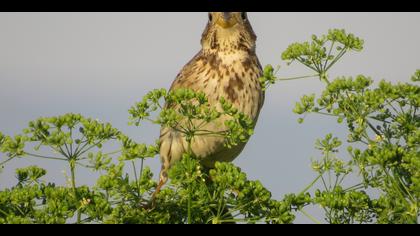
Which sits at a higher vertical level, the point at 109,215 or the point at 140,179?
the point at 140,179

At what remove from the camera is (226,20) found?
26.2 feet

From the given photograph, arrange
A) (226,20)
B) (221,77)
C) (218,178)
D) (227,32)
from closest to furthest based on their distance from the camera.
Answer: (218,178) → (221,77) → (226,20) → (227,32)

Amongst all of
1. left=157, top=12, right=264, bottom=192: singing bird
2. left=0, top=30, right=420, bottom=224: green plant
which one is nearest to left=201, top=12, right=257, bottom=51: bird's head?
left=157, top=12, right=264, bottom=192: singing bird

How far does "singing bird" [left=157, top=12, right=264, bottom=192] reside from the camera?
7.71 m

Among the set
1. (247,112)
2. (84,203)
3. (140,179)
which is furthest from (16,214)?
(247,112)

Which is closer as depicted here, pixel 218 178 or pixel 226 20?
pixel 218 178

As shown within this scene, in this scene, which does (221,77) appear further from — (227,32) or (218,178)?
(218,178)

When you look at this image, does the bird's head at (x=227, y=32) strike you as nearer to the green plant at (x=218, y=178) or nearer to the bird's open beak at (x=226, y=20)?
the bird's open beak at (x=226, y=20)

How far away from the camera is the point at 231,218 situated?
15.4 ft

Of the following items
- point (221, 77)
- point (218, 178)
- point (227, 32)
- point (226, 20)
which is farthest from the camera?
point (227, 32)

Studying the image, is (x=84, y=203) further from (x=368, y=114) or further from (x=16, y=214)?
(x=368, y=114)

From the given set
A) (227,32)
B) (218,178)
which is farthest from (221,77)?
(218,178)

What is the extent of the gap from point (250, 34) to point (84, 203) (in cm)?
442

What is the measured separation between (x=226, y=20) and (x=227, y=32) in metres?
0.17
